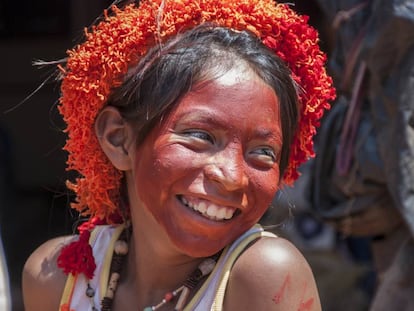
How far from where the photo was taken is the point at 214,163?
2.27 m

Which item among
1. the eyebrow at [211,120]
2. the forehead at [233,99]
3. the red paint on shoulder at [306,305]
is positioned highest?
the forehead at [233,99]

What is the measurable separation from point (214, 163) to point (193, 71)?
0.75ft

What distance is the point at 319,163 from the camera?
454 centimetres

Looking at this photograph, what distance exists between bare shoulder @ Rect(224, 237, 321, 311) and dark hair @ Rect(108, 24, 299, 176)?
9.7 inches

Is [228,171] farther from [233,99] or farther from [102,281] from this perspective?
[102,281]

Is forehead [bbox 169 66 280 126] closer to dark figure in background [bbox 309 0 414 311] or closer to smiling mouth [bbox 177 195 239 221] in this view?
smiling mouth [bbox 177 195 239 221]

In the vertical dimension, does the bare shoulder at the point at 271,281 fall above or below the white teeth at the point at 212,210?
below

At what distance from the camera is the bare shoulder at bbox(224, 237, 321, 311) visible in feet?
7.65

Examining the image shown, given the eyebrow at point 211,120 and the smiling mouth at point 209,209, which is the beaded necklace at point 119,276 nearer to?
the smiling mouth at point 209,209

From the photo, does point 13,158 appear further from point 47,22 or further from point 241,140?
point 241,140

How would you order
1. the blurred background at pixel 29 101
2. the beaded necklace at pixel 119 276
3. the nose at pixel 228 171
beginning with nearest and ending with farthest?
1. the nose at pixel 228 171
2. the beaded necklace at pixel 119 276
3. the blurred background at pixel 29 101

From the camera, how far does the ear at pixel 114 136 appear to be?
2.49 metres

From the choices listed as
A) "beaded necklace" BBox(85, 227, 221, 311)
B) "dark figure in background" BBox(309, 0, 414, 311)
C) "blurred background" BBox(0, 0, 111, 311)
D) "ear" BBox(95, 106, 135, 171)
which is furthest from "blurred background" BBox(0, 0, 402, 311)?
"ear" BBox(95, 106, 135, 171)

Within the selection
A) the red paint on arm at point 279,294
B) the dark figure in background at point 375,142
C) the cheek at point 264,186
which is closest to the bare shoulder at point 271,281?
the red paint on arm at point 279,294
